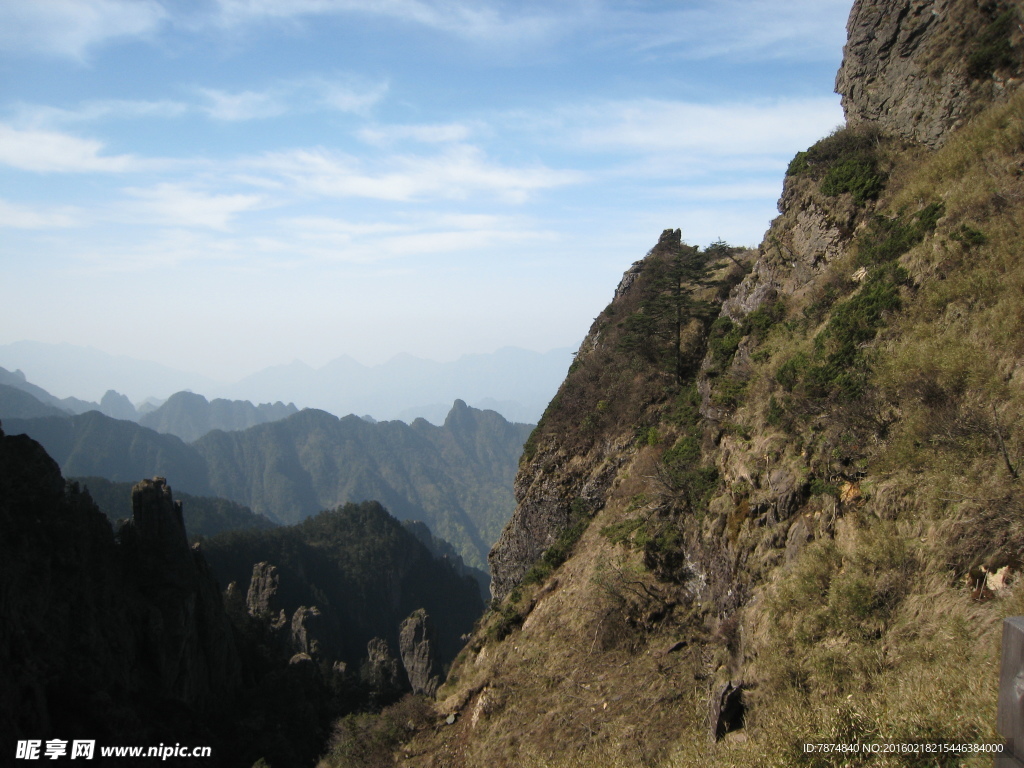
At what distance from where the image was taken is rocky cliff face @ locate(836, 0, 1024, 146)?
15.0 m

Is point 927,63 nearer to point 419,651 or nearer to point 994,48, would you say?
point 994,48

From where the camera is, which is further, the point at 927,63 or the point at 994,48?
the point at 927,63

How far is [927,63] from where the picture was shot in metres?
16.5

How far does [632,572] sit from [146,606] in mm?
32311

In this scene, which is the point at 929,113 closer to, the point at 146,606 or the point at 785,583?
the point at 785,583

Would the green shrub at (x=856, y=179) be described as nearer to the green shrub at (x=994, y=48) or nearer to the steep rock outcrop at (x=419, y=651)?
the green shrub at (x=994, y=48)

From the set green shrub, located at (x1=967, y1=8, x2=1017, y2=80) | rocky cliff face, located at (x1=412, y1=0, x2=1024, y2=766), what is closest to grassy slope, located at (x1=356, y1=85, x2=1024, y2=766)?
rocky cliff face, located at (x1=412, y1=0, x2=1024, y2=766)

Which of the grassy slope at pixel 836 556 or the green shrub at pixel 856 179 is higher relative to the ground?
the green shrub at pixel 856 179

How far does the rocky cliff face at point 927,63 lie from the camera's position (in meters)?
15.0

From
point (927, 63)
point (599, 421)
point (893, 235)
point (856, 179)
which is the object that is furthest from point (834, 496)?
point (599, 421)

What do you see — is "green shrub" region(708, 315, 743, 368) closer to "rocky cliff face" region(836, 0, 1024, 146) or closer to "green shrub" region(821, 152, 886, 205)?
"green shrub" region(821, 152, 886, 205)

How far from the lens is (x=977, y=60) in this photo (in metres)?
15.2

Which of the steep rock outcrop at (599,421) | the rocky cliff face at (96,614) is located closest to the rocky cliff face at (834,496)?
the steep rock outcrop at (599,421)

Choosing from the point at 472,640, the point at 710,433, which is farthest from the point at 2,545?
the point at 710,433
